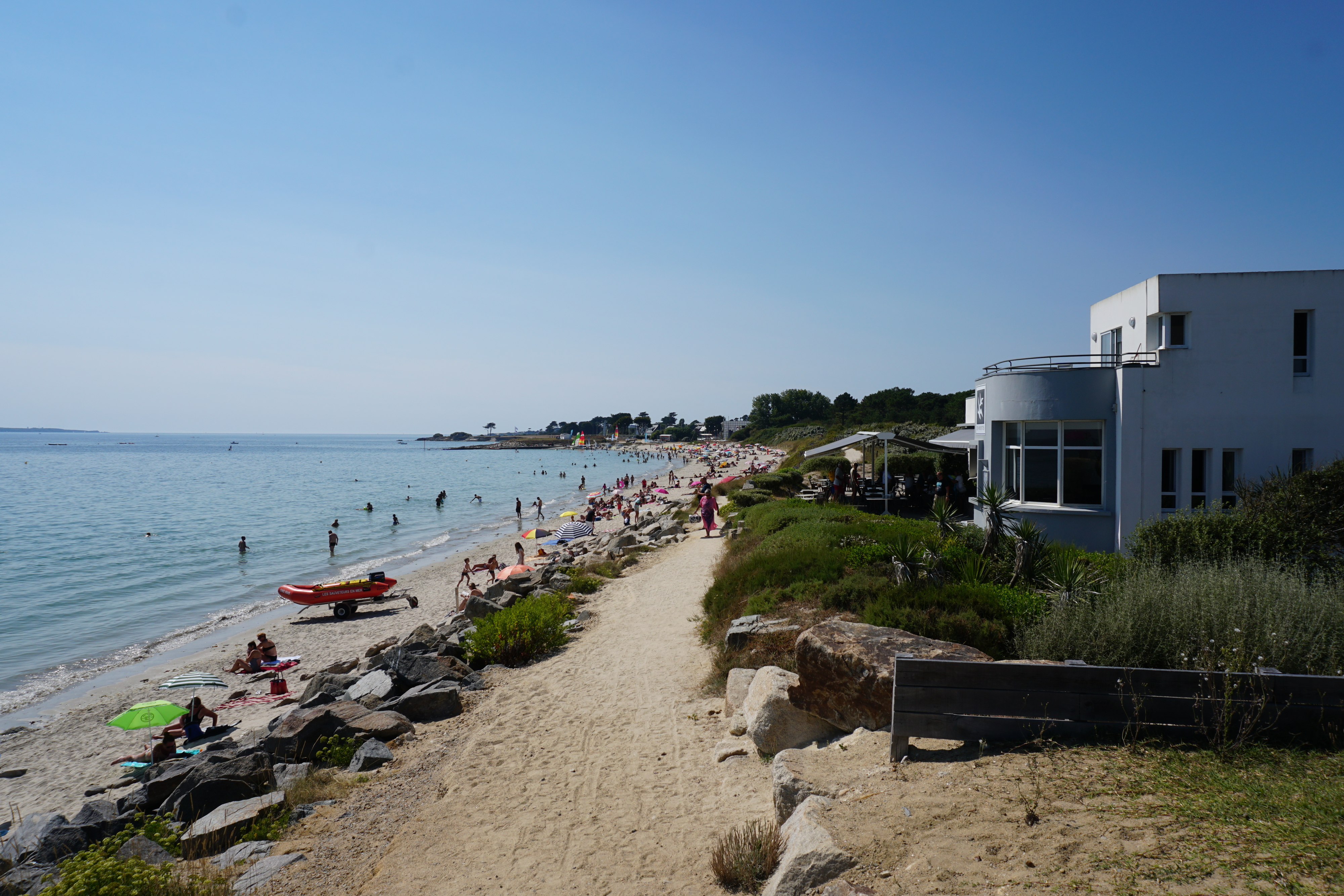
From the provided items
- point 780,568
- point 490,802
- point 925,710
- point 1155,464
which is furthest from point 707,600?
point 1155,464

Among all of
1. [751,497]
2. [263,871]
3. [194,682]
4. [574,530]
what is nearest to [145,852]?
[263,871]

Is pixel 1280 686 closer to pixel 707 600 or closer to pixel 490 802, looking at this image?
pixel 490 802

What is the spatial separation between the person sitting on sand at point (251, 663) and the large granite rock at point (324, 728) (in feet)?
27.8

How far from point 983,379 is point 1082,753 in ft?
44.4

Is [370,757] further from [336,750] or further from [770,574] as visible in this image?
[770,574]

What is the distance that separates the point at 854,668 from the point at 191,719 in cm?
1253

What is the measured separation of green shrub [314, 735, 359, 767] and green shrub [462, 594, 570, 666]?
3.46m

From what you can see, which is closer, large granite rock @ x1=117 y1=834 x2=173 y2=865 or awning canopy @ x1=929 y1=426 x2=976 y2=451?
large granite rock @ x1=117 y1=834 x2=173 y2=865

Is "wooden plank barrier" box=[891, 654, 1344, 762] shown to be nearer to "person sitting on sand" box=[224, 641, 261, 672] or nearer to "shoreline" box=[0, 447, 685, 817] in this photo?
"shoreline" box=[0, 447, 685, 817]

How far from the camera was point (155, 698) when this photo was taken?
48.7 ft

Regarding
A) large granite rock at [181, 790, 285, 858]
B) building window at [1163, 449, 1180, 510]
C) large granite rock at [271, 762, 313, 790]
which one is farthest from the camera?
building window at [1163, 449, 1180, 510]

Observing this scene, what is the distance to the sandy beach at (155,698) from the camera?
36.6 feet

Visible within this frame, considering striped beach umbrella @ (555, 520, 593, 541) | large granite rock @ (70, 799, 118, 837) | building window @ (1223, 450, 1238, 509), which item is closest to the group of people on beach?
large granite rock @ (70, 799, 118, 837)

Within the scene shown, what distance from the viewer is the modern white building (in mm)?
14055
